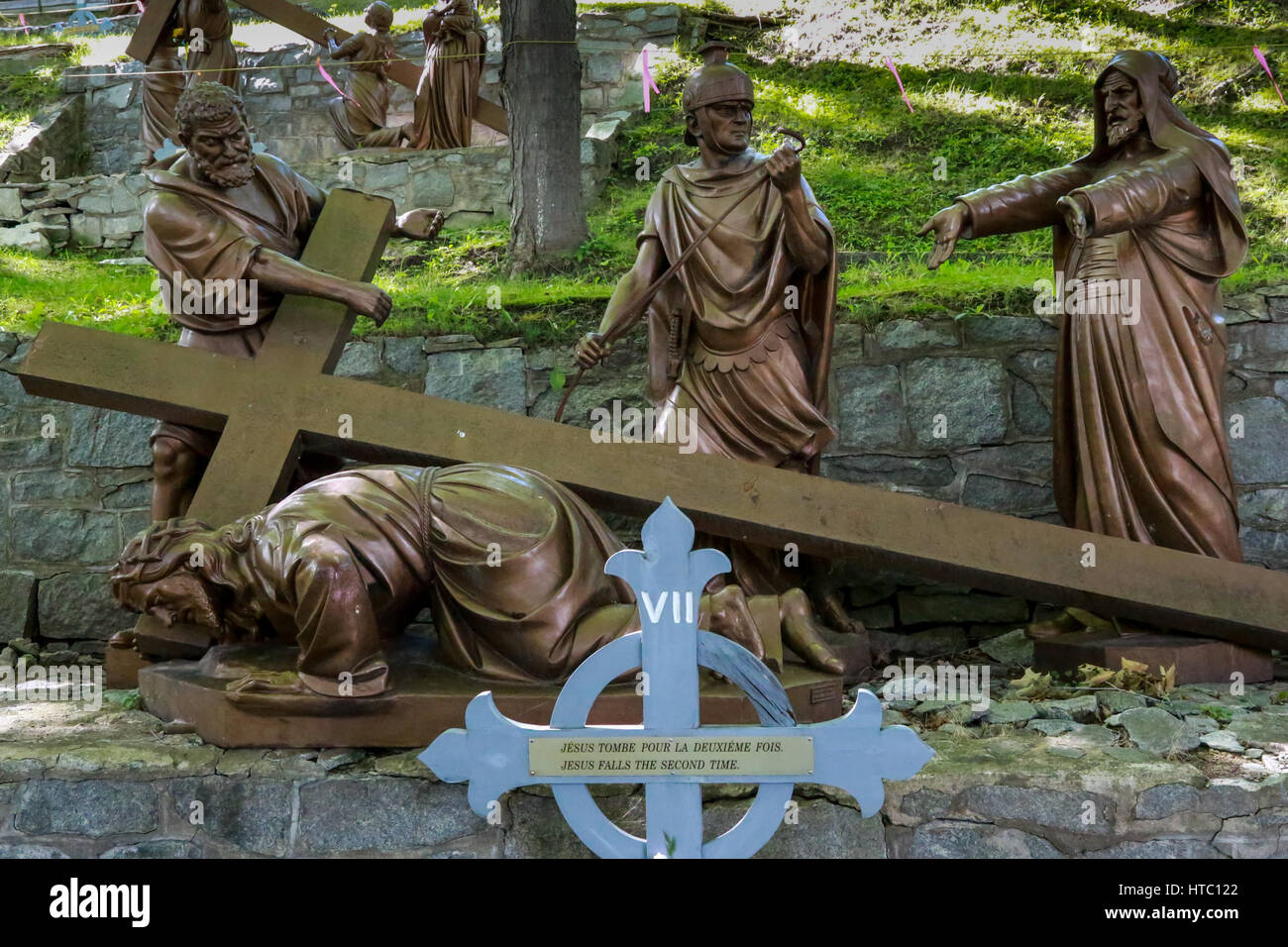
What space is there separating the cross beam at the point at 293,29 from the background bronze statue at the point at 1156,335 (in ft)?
24.0

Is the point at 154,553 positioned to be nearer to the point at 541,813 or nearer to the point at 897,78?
the point at 541,813

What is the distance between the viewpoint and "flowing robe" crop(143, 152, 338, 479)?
4324 mm

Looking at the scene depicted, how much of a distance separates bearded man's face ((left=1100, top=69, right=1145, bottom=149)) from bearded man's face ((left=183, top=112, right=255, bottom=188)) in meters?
2.87

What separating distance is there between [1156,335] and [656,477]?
1.77 metres

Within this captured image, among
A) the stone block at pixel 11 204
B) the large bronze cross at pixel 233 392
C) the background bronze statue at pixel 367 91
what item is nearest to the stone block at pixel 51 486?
the large bronze cross at pixel 233 392

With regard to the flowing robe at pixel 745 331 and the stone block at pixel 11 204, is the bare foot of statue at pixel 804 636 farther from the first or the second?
the stone block at pixel 11 204

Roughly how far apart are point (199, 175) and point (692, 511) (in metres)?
1.93

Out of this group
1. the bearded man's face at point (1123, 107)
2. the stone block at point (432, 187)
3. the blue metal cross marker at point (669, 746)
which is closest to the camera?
the blue metal cross marker at point (669, 746)

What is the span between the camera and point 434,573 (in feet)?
11.7

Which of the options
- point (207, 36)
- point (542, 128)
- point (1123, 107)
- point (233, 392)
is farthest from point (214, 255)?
point (207, 36)

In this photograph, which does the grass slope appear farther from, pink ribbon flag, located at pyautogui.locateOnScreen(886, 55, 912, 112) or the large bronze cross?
the large bronze cross

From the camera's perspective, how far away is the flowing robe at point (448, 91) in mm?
11023

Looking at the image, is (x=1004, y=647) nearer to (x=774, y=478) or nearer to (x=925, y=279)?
(x=774, y=478)
